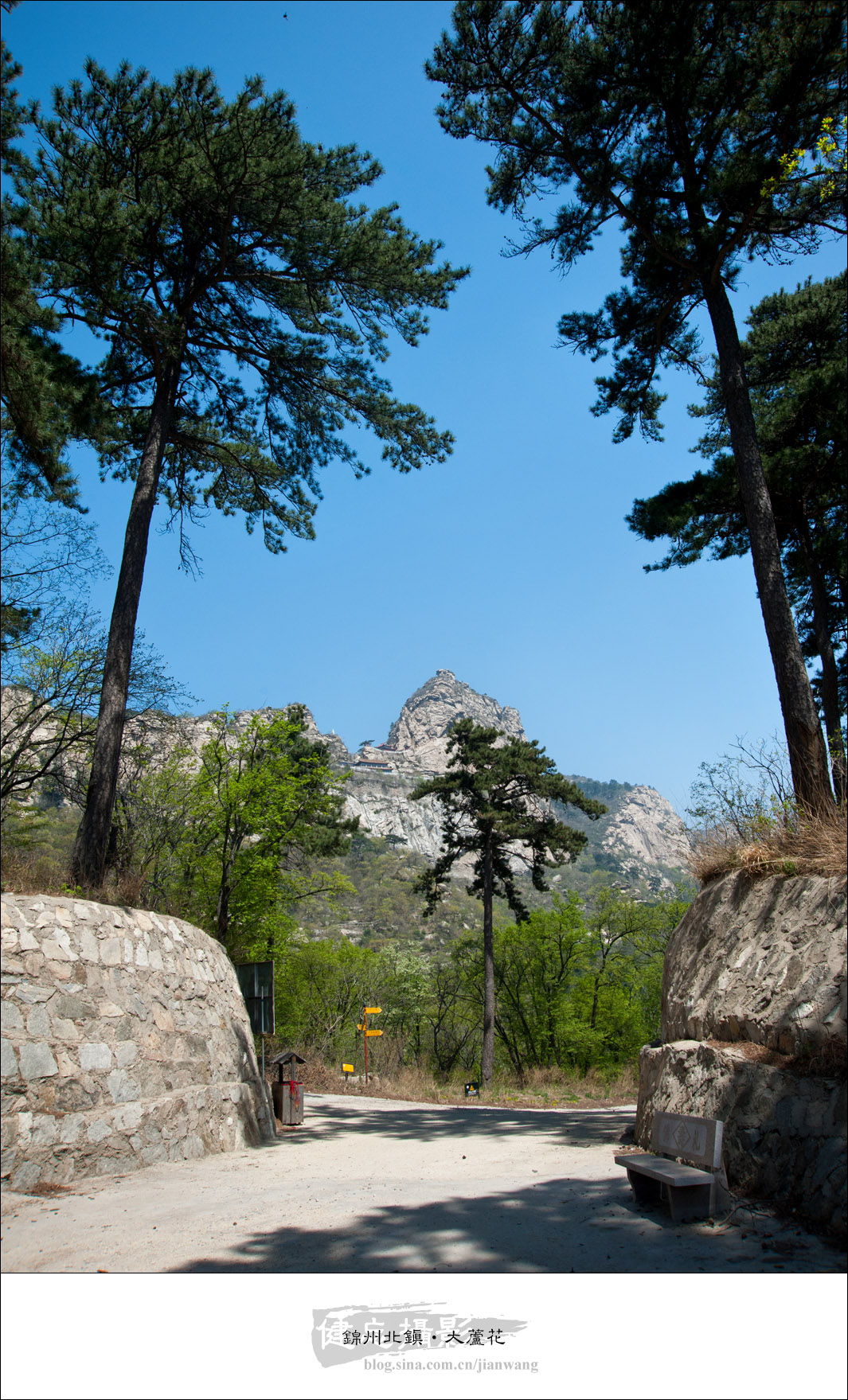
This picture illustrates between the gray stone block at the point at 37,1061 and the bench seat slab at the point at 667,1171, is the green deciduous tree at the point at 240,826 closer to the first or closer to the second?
the gray stone block at the point at 37,1061

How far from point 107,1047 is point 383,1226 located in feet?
8.87

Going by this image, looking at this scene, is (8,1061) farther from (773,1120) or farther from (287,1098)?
(287,1098)

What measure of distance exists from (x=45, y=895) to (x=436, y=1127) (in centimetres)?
654

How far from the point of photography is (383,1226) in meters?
4.11

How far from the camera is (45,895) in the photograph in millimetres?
5910

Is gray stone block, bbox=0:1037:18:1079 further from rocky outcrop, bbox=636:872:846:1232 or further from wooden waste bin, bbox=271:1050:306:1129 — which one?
wooden waste bin, bbox=271:1050:306:1129

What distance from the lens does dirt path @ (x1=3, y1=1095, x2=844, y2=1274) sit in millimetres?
3434

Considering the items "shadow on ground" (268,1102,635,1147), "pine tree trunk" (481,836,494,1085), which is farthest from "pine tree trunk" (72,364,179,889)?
"pine tree trunk" (481,836,494,1085)

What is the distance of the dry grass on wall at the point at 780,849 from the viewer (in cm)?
503

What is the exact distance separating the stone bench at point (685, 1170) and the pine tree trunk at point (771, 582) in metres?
3.10

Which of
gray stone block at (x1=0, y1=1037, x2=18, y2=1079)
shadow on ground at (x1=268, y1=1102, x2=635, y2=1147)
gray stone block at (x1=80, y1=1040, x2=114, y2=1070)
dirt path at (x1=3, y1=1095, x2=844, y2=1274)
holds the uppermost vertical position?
gray stone block at (x1=0, y1=1037, x2=18, y2=1079)

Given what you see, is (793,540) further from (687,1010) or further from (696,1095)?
(696,1095)

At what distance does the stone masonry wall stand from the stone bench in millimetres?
3554

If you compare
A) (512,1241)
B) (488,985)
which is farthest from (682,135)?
(488,985)
